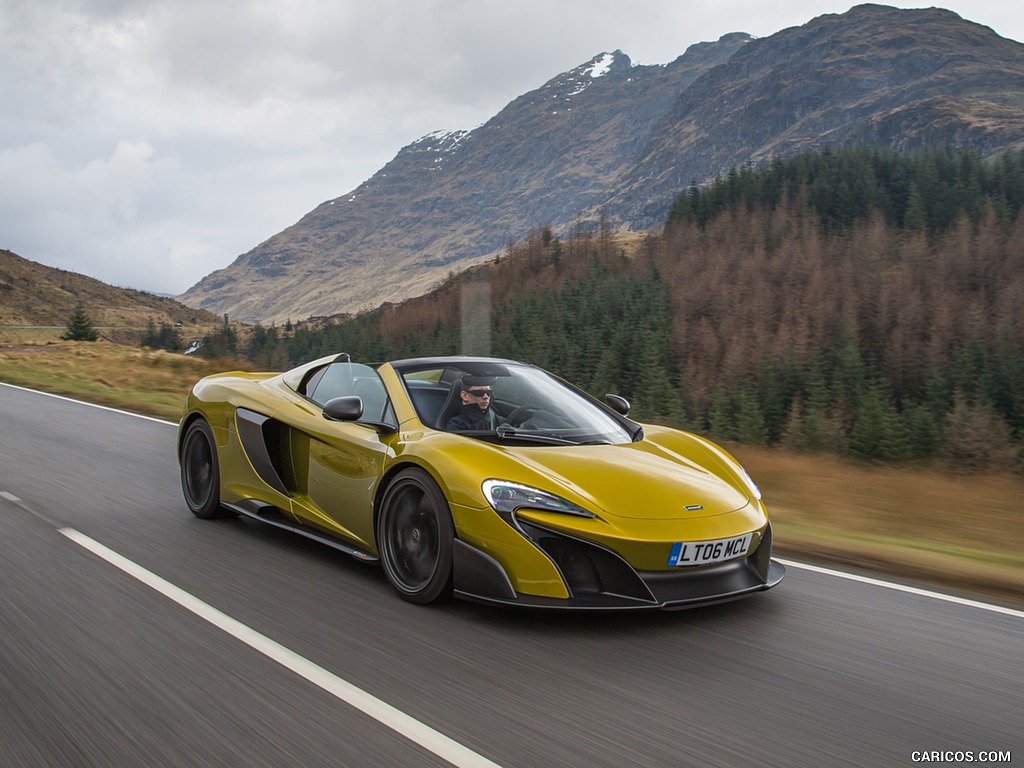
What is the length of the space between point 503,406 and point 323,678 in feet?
6.84

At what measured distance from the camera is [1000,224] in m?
97.0

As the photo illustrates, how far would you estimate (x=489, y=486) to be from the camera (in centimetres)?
402

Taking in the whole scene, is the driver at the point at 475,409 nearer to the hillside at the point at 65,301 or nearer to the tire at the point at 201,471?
the tire at the point at 201,471

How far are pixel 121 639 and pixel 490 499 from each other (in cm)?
166

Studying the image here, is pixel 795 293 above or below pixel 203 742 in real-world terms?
above

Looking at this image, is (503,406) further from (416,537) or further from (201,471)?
(201,471)

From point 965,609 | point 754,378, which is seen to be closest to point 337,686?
point 965,609

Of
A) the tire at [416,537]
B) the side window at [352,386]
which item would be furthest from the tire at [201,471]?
the tire at [416,537]

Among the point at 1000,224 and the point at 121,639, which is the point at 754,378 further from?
the point at 121,639

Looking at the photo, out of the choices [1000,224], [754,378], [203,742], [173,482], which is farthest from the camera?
[1000,224]

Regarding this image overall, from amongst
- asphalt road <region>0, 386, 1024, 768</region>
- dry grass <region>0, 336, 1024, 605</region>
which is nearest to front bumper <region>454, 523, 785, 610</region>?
asphalt road <region>0, 386, 1024, 768</region>

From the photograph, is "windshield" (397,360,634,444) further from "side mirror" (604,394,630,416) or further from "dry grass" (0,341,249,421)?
"dry grass" (0,341,249,421)

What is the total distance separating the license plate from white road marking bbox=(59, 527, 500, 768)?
4.51 feet

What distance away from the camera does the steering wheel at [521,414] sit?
493cm
